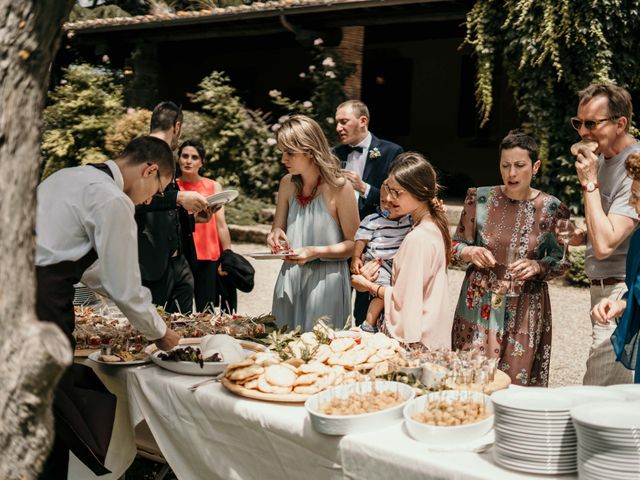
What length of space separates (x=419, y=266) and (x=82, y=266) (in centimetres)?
129

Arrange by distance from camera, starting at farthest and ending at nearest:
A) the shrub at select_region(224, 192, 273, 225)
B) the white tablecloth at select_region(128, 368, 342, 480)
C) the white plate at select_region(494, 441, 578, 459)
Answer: the shrub at select_region(224, 192, 273, 225), the white tablecloth at select_region(128, 368, 342, 480), the white plate at select_region(494, 441, 578, 459)

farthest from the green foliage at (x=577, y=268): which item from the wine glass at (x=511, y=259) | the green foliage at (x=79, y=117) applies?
the green foliage at (x=79, y=117)

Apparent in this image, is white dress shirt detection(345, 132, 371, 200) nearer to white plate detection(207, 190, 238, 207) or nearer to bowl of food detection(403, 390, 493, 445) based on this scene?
white plate detection(207, 190, 238, 207)

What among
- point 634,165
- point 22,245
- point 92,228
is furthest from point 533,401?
point 92,228

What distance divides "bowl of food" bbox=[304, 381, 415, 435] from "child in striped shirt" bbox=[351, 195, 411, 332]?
1254 mm

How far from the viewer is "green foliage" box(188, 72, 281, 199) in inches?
508

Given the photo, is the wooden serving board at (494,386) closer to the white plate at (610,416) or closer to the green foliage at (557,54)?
the white plate at (610,416)

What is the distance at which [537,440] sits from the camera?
2.02m

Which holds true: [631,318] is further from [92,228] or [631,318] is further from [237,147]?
[237,147]

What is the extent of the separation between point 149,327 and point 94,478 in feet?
2.02

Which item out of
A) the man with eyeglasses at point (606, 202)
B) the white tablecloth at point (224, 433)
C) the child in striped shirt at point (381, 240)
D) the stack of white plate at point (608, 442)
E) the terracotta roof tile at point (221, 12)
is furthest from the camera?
the terracotta roof tile at point (221, 12)

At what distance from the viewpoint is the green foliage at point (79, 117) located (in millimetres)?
14117

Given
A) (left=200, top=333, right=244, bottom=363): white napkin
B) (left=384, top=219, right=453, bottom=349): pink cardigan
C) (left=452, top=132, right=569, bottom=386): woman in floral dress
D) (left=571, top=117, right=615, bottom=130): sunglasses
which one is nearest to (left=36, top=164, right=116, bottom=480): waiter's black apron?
(left=200, top=333, right=244, bottom=363): white napkin

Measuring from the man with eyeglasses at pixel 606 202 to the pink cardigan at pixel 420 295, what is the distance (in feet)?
2.12
